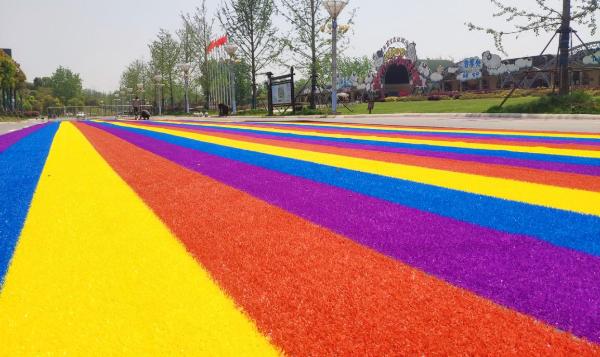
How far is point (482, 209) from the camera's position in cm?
305

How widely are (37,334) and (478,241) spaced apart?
2000 millimetres

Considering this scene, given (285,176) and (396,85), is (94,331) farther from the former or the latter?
(396,85)

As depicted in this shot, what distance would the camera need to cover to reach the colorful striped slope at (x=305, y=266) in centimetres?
143

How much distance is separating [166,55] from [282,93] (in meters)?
28.9

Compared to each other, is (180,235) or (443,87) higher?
(443,87)

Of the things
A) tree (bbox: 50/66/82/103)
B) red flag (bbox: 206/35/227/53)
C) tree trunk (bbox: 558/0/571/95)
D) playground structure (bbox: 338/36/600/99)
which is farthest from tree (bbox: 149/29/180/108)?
tree (bbox: 50/66/82/103)

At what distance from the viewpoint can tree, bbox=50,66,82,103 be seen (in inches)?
4700

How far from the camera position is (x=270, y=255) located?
7.22 ft

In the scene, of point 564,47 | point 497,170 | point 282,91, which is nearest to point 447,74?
point 282,91

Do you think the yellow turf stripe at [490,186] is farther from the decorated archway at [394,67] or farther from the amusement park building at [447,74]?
the decorated archway at [394,67]

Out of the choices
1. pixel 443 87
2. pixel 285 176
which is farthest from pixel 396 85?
pixel 285 176

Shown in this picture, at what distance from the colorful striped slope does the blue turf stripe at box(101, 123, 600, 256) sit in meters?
0.02

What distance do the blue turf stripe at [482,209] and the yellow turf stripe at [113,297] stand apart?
1.71 metres

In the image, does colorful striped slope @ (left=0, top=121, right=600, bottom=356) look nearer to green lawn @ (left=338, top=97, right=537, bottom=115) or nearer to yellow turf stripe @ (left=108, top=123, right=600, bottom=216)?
yellow turf stripe @ (left=108, top=123, right=600, bottom=216)
